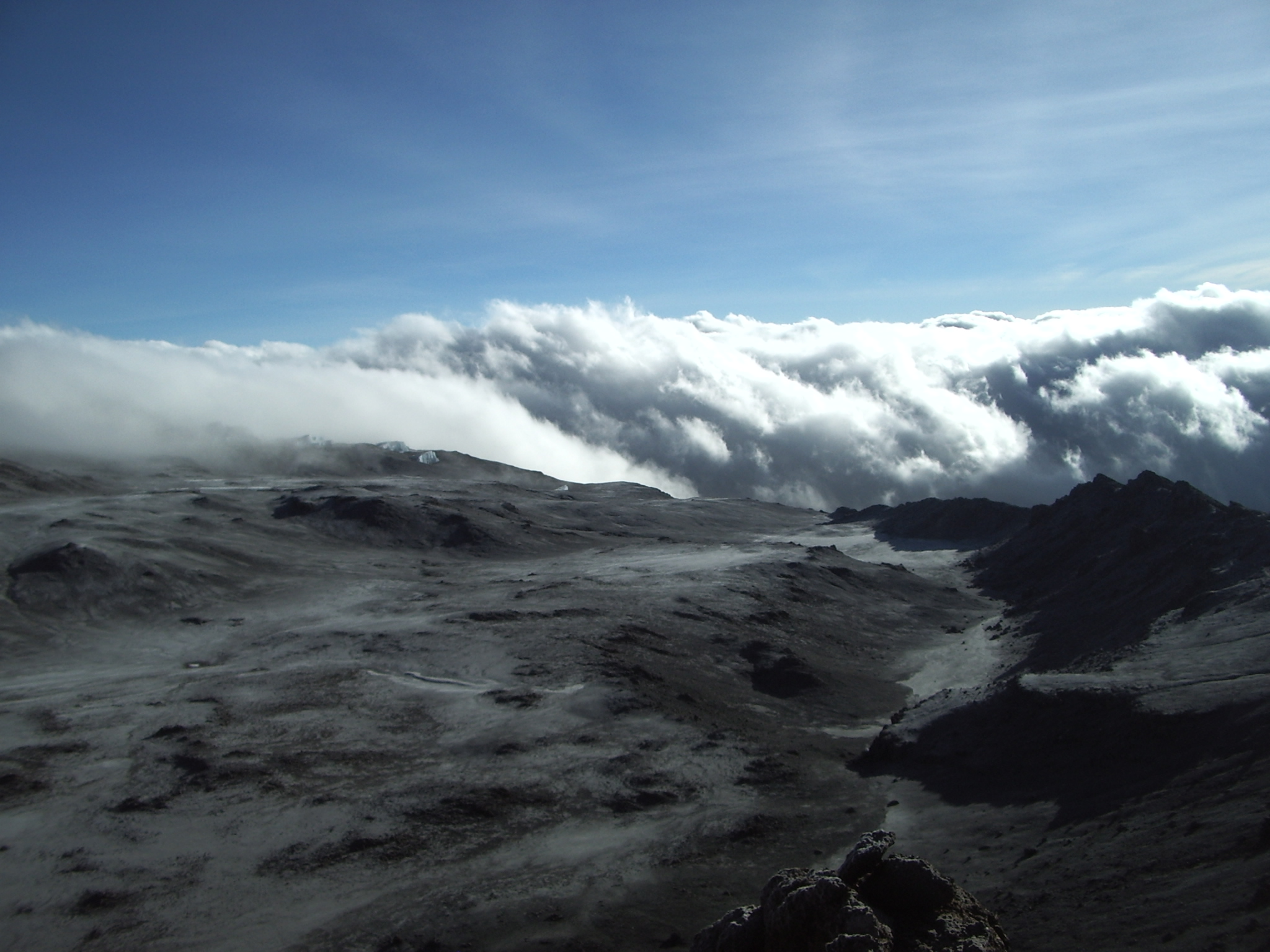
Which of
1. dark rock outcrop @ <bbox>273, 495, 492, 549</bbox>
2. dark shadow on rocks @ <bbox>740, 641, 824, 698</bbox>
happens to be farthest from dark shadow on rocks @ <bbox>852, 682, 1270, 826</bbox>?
dark rock outcrop @ <bbox>273, 495, 492, 549</bbox>

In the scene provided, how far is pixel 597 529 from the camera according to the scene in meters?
67.1

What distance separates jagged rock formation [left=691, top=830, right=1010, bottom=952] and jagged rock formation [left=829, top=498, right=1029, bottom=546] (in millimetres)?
55407

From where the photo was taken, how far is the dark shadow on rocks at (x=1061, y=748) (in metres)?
17.4

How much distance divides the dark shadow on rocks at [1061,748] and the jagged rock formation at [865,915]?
7658 mm

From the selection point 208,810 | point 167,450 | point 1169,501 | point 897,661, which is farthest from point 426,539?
point 167,450

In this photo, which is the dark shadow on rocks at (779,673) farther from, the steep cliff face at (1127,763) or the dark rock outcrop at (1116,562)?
the dark rock outcrop at (1116,562)

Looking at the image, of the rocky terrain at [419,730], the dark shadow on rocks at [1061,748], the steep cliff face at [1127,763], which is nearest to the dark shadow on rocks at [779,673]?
the rocky terrain at [419,730]

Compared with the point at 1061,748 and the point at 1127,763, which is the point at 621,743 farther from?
the point at 1127,763

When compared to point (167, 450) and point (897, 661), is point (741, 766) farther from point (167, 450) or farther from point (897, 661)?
point (167, 450)

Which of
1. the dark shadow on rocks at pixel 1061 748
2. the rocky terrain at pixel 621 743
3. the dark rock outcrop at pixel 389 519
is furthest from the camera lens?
the dark rock outcrop at pixel 389 519

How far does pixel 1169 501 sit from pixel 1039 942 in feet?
125

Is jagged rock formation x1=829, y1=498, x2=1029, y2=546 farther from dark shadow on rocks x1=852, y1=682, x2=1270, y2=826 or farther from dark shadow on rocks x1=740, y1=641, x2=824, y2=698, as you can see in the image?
dark shadow on rocks x1=852, y1=682, x2=1270, y2=826

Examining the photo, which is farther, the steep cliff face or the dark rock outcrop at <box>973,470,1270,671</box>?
the dark rock outcrop at <box>973,470,1270,671</box>

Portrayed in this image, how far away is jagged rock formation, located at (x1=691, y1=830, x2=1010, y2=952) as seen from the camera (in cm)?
1034
